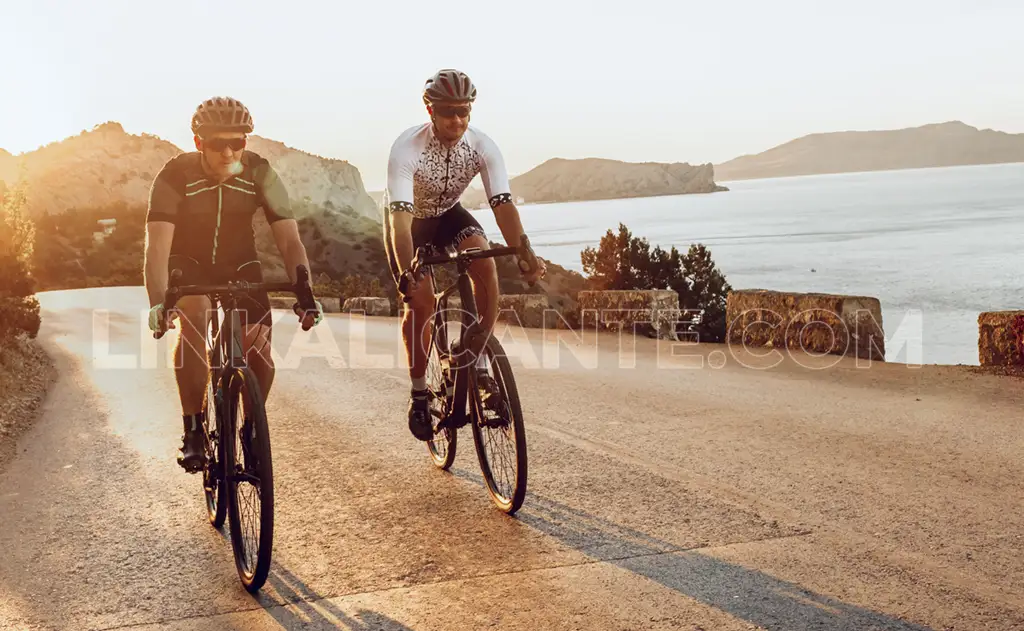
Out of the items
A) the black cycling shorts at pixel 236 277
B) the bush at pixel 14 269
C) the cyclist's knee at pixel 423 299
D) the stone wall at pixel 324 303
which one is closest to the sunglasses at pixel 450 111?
the cyclist's knee at pixel 423 299

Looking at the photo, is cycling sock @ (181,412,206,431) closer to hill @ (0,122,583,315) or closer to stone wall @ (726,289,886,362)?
stone wall @ (726,289,886,362)

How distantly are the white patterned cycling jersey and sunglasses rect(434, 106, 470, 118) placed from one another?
0.29 m

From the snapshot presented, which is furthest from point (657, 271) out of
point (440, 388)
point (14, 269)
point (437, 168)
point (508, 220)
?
point (508, 220)

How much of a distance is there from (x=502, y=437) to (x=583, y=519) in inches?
25.8

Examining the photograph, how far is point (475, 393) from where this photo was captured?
5383 mm

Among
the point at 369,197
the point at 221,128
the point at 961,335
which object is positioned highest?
the point at 369,197

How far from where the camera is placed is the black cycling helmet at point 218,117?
4.53 metres

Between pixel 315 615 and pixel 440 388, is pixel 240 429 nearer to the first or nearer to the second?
pixel 315 615

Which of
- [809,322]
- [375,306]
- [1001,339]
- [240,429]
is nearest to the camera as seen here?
[240,429]

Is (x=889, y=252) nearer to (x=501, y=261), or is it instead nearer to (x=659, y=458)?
(x=501, y=261)

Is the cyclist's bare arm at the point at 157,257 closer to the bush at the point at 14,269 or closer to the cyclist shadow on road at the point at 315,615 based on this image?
the cyclist shadow on road at the point at 315,615

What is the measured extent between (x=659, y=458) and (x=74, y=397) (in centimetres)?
709

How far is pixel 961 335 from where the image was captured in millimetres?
49812

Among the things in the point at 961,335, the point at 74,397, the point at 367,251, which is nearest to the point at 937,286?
the point at 961,335
